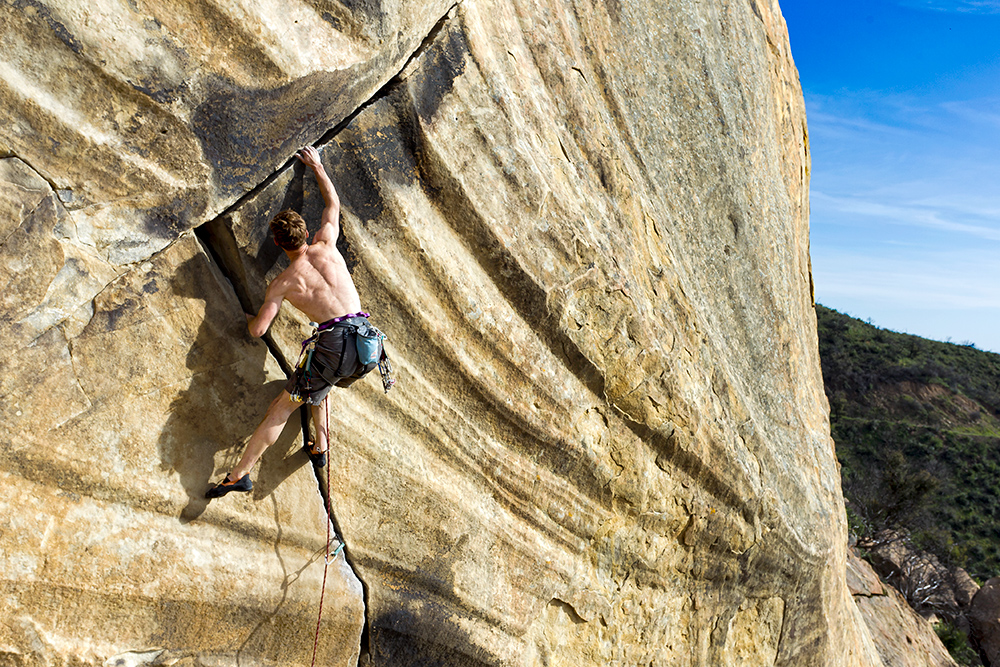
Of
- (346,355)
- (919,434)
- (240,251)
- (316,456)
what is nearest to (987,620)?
(919,434)

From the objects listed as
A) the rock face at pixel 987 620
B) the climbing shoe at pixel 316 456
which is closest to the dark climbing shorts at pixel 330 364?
the climbing shoe at pixel 316 456

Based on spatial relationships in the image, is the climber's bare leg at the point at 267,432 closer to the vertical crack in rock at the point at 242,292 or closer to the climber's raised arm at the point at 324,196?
the vertical crack in rock at the point at 242,292

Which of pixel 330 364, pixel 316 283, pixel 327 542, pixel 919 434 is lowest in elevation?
pixel 327 542

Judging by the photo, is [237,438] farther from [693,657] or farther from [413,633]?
[693,657]

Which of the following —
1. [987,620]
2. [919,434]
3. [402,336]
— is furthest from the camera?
[919,434]

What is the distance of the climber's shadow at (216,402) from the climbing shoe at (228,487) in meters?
0.04

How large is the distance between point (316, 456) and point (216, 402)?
444 mm

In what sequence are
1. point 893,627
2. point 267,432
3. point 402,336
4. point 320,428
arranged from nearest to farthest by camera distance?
point 267,432 → point 320,428 → point 402,336 → point 893,627

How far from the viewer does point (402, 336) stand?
2.79 m

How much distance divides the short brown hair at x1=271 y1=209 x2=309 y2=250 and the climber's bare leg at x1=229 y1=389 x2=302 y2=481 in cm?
56

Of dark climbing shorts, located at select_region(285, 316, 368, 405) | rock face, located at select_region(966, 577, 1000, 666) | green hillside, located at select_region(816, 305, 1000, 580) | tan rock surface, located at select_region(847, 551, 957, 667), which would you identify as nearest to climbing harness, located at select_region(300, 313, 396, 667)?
dark climbing shorts, located at select_region(285, 316, 368, 405)

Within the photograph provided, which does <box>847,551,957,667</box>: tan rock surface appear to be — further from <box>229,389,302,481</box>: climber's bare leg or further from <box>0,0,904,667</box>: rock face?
<box>229,389,302,481</box>: climber's bare leg

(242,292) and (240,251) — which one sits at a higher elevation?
(240,251)

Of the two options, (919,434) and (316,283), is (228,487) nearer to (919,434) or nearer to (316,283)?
(316,283)
